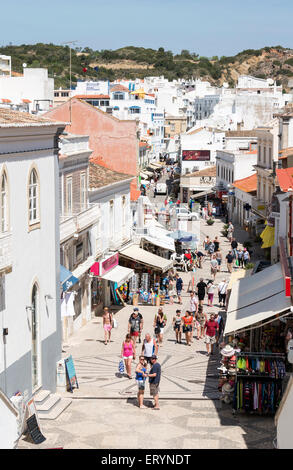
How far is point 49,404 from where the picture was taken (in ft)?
61.1

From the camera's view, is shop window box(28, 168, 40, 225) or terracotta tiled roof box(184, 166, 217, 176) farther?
terracotta tiled roof box(184, 166, 217, 176)

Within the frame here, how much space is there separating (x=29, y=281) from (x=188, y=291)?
→ 19.7 meters

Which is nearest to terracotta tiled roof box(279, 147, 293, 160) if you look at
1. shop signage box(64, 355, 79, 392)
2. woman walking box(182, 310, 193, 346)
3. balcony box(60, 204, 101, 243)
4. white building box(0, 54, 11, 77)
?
balcony box(60, 204, 101, 243)

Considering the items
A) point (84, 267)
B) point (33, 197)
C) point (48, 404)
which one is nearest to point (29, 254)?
point (33, 197)

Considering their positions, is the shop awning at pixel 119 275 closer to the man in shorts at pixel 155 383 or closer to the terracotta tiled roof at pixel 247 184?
the man in shorts at pixel 155 383

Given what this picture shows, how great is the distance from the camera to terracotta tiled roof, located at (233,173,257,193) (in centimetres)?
6069

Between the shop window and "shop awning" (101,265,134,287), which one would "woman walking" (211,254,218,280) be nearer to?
"shop awning" (101,265,134,287)

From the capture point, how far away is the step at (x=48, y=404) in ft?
59.7

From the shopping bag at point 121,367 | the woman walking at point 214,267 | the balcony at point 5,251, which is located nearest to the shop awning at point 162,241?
→ the woman walking at point 214,267

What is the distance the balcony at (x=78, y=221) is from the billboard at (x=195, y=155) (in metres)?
58.2

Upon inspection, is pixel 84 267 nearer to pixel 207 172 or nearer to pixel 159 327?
pixel 159 327
